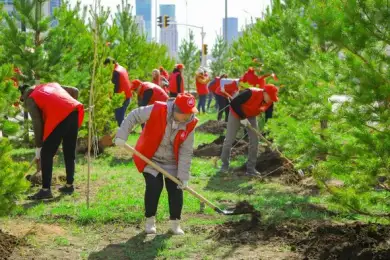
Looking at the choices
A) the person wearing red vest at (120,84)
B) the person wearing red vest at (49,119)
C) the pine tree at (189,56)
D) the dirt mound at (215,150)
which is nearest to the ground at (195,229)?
the person wearing red vest at (49,119)

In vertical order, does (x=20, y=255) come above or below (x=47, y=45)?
below

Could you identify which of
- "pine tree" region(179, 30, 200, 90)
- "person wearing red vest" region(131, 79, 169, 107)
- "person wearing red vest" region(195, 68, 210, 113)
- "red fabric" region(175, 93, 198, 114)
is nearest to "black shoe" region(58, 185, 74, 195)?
"red fabric" region(175, 93, 198, 114)

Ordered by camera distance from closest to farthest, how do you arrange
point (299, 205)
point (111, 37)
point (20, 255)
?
point (20, 255) → point (299, 205) → point (111, 37)

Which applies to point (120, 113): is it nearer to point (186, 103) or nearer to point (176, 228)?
point (176, 228)

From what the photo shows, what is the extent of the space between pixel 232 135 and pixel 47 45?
13.3ft

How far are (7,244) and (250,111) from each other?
5.09 metres

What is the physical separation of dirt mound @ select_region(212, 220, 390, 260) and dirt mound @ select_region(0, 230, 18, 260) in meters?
1.92

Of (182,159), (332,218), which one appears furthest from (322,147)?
(332,218)

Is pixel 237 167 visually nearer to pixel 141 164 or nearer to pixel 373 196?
pixel 141 164

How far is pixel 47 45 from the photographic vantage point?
39.8 ft

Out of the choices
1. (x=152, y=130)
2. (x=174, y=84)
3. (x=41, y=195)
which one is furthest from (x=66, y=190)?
(x=174, y=84)

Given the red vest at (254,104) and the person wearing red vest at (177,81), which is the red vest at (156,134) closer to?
the red vest at (254,104)

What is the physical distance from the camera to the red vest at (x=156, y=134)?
635 centimetres

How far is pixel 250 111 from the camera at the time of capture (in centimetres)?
1001
